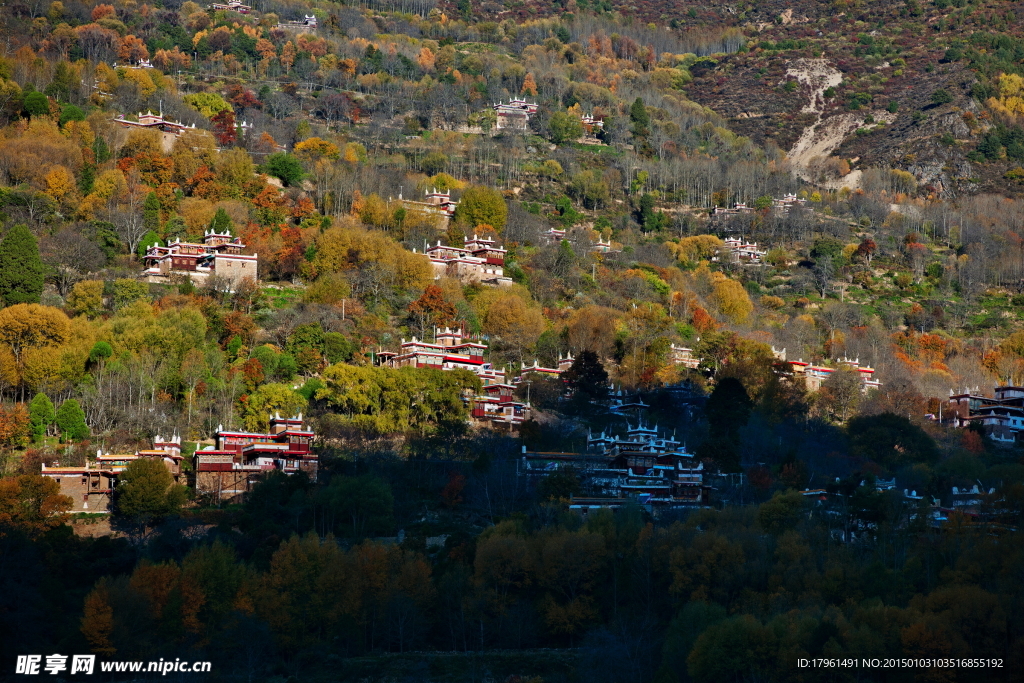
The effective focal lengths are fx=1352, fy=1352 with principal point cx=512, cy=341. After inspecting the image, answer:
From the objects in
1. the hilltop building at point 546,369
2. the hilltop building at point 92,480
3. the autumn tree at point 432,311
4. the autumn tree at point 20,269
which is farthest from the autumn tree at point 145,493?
the autumn tree at point 432,311

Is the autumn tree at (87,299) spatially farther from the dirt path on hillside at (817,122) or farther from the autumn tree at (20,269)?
the dirt path on hillside at (817,122)

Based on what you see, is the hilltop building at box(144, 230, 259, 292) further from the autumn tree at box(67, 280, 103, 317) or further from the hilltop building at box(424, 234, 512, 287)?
the hilltop building at box(424, 234, 512, 287)

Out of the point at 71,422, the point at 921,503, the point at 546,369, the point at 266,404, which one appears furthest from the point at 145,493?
the point at 921,503

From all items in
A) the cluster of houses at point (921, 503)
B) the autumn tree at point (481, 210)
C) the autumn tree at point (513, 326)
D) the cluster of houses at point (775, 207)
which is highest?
the cluster of houses at point (775, 207)

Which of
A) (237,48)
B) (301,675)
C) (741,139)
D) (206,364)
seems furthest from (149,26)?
(301,675)

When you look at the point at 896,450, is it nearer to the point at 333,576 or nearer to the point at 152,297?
the point at 333,576

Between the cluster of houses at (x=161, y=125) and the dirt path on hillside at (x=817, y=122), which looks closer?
the cluster of houses at (x=161, y=125)

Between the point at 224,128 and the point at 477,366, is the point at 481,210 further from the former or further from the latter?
the point at 477,366
